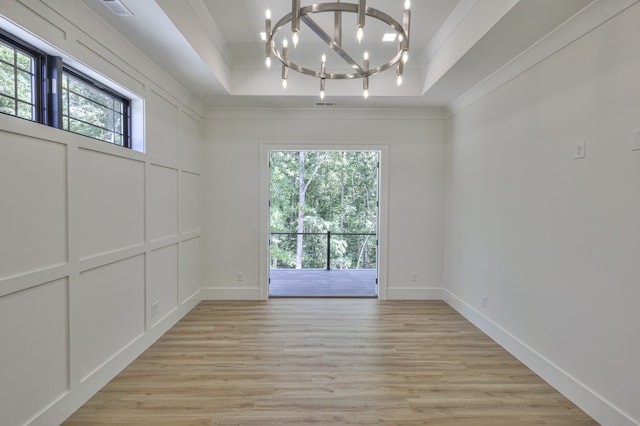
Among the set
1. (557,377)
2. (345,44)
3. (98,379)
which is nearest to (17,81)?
(98,379)

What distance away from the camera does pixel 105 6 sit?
1.96 meters

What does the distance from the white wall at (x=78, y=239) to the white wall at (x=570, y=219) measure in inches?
131

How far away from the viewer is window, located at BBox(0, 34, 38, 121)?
1.62 metres

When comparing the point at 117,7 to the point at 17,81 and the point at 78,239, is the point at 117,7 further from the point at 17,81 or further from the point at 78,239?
the point at 78,239

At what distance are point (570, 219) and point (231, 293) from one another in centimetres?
384

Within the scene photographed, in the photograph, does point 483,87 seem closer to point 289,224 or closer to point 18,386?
point 18,386

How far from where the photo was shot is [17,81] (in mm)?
1701

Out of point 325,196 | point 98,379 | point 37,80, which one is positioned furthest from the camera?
point 325,196

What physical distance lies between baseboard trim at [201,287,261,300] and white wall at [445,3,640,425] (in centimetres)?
285

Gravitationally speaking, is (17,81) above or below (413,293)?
above

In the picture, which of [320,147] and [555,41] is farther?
[320,147]

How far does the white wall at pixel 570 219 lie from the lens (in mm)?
1764

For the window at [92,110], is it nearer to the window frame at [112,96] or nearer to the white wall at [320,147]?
the window frame at [112,96]

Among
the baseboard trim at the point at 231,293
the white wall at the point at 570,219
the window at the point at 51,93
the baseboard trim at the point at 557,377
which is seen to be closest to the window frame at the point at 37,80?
the window at the point at 51,93
